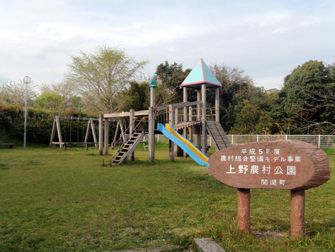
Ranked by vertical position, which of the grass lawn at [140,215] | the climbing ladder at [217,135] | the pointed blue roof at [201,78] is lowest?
the grass lawn at [140,215]

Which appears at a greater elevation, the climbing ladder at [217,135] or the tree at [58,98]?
the tree at [58,98]

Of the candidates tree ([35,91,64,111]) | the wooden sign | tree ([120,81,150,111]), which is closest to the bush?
tree ([120,81,150,111])

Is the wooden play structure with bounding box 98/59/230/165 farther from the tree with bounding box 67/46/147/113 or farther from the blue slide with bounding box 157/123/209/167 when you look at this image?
the tree with bounding box 67/46/147/113

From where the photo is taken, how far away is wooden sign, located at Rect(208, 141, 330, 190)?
9.96 ft

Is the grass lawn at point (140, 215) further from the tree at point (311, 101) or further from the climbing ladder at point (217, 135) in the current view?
the tree at point (311, 101)

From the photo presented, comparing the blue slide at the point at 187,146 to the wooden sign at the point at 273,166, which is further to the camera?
the blue slide at the point at 187,146

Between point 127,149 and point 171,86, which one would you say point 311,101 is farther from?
point 127,149

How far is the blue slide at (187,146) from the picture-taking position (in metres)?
9.71

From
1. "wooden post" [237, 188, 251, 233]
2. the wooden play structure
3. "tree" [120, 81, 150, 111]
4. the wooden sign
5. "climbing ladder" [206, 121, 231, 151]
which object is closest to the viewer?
the wooden sign

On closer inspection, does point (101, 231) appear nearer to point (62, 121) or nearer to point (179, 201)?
point (179, 201)

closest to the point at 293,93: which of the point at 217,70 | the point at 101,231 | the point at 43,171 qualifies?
the point at 217,70

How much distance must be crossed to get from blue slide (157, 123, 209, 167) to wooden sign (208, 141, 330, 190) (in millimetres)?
6155

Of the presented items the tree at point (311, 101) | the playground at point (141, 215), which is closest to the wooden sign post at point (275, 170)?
the playground at point (141, 215)

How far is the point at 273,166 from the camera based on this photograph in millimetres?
3166
